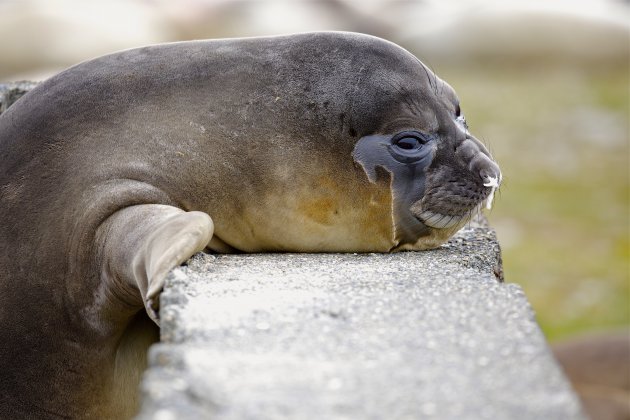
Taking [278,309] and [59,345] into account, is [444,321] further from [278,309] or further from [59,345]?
[59,345]

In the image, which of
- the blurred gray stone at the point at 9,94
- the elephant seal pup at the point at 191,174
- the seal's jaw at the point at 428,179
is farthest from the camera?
the blurred gray stone at the point at 9,94

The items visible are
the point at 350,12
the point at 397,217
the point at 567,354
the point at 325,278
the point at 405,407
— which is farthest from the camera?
the point at 350,12

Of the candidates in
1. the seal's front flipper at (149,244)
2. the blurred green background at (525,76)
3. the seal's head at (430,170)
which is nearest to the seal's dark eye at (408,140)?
the seal's head at (430,170)

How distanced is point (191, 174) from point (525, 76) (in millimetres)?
14296

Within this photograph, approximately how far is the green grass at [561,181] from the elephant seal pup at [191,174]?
16.1 feet

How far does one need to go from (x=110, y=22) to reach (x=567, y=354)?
1073cm

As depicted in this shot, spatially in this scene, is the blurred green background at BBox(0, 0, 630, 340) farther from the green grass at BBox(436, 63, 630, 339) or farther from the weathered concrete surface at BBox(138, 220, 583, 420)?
the weathered concrete surface at BBox(138, 220, 583, 420)

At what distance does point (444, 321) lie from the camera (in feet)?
8.34

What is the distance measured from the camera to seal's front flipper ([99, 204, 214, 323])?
2834 millimetres

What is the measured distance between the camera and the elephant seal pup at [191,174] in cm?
329

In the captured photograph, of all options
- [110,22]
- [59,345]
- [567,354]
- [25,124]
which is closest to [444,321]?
[59,345]

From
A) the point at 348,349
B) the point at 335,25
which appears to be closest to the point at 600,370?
the point at 348,349

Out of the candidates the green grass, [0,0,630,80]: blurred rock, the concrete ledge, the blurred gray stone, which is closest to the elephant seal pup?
the concrete ledge

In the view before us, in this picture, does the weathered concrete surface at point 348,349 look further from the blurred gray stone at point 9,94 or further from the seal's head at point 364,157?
the blurred gray stone at point 9,94
